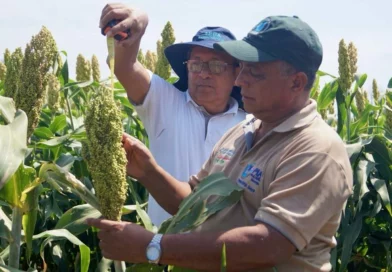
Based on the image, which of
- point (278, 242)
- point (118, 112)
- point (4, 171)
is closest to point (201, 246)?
point (278, 242)

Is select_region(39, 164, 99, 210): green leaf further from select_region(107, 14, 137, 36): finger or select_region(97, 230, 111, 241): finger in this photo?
select_region(107, 14, 137, 36): finger

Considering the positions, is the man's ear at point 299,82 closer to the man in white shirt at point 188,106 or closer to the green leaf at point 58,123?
the man in white shirt at point 188,106

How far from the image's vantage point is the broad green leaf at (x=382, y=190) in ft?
15.7

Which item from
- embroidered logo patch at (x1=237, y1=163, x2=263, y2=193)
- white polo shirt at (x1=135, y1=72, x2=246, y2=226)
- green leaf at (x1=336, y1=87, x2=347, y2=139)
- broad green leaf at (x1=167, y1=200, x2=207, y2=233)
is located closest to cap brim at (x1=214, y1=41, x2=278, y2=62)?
embroidered logo patch at (x1=237, y1=163, x2=263, y2=193)

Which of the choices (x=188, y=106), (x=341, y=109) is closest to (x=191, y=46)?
(x=188, y=106)

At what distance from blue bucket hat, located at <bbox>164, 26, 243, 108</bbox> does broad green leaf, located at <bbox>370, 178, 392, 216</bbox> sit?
4.02ft

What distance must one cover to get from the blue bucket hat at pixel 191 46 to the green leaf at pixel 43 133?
86 centimetres

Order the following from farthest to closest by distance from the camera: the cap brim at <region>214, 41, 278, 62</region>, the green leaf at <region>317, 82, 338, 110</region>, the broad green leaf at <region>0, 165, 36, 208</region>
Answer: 1. the green leaf at <region>317, 82, 338, 110</region>
2. the cap brim at <region>214, 41, 278, 62</region>
3. the broad green leaf at <region>0, 165, 36, 208</region>

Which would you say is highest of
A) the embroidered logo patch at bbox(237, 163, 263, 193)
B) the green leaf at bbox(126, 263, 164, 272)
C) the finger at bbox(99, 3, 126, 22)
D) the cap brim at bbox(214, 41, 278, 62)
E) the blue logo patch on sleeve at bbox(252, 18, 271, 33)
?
the finger at bbox(99, 3, 126, 22)

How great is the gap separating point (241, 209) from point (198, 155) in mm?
1238

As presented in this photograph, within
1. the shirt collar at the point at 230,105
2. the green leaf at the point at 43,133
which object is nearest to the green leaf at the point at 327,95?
the shirt collar at the point at 230,105

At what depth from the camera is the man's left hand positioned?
8.51ft

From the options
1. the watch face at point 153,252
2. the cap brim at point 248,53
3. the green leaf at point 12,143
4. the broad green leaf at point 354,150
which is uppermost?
the cap brim at point 248,53

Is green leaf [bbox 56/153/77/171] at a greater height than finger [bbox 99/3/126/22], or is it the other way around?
finger [bbox 99/3/126/22]
